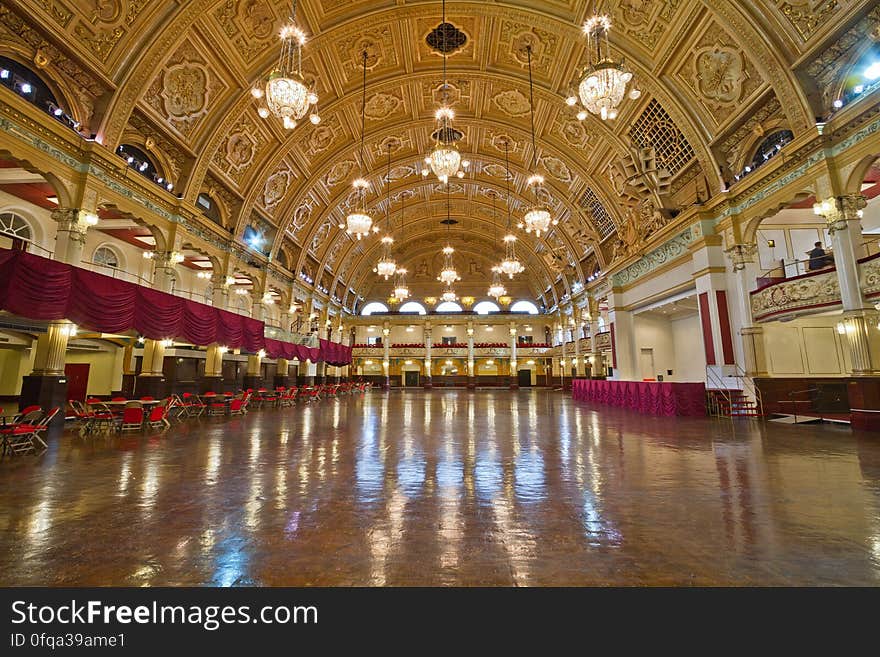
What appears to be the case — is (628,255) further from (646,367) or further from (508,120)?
(508,120)

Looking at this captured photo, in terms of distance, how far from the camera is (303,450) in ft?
18.0

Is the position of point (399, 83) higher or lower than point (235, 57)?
higher

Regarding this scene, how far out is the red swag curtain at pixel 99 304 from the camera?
243 inches

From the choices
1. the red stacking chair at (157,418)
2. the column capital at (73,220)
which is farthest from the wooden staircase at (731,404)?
the column capital at (73,220)

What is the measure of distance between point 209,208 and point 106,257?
15.6ft

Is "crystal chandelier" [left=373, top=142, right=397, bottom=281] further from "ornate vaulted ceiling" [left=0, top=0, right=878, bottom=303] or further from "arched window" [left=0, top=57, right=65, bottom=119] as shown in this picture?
"arched window" [left=0, top=57, right=65, bottom=119]

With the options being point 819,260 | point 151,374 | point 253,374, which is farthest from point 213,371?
point 819,260

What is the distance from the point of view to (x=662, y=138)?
1267 centimetres

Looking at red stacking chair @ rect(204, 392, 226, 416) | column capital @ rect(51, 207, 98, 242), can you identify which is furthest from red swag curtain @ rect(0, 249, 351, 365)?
column capital @ rect(51, 207, 98, 242)

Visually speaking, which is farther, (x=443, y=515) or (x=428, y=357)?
(x=428, y=357)

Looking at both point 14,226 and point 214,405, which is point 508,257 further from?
point 14,226

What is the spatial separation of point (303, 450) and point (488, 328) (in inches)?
1131
